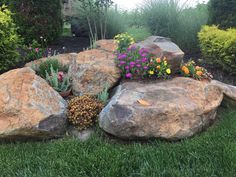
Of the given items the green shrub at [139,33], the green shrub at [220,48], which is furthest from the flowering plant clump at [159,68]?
the green shrub at [139,33]

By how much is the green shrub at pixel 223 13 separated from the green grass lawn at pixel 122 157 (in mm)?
4422

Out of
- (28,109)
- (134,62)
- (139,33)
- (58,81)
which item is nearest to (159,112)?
(134,62)

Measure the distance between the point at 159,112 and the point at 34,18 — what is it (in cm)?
481

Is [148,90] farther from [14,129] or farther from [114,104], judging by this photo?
[14,129]

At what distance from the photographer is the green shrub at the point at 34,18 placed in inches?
306

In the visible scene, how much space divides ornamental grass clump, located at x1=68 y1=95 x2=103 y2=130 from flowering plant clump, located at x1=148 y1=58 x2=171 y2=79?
0.93 metres

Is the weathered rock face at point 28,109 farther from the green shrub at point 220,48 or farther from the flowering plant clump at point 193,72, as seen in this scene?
the green shrub at point 220,48

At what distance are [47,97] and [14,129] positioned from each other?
65 centimetres

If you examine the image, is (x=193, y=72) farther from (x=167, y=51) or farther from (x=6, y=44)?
(x=6, y=44)

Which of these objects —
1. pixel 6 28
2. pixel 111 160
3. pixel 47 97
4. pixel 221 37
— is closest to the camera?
pixel 111 160

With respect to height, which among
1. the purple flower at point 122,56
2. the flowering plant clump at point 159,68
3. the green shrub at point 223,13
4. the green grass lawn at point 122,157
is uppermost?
the green shrub at point 223,13

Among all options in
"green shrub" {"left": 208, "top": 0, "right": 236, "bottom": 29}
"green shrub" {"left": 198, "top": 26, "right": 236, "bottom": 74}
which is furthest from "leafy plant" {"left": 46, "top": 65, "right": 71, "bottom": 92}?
"green shrub" {"left": 208, "top": 0, "right": 236, "bottom": 29}

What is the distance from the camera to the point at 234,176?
3.12 metres

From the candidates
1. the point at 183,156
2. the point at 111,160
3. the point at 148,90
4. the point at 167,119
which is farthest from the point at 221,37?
the point at 111,160
